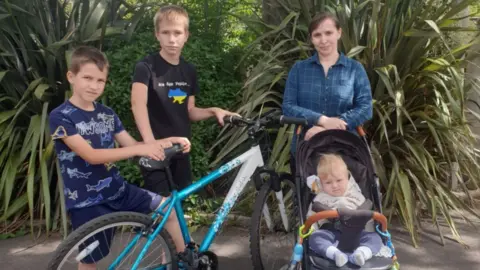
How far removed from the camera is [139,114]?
9.38ft

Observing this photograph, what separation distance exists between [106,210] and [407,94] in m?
3.08

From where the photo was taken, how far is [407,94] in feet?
14.6

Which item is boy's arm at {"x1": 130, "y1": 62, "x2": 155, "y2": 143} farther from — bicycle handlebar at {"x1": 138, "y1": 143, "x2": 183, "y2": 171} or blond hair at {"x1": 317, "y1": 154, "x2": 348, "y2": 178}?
blond hair at {"x1": 317, "y1": 154, "x2": 348, "y2": 178}

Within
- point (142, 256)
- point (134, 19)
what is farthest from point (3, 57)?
point (142, 256)

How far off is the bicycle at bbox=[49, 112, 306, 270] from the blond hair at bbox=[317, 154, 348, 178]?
0.29 m

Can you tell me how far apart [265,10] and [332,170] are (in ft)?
9.71

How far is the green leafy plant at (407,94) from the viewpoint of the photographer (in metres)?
4.08

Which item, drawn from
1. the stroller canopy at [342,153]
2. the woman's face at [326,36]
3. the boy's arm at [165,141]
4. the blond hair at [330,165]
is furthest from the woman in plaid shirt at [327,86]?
the boy's arm at [165,141]

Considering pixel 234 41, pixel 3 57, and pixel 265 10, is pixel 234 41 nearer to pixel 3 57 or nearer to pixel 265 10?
pixel 265 10

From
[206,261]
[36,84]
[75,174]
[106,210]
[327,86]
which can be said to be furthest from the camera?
[36,84]

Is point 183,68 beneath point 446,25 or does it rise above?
beneath

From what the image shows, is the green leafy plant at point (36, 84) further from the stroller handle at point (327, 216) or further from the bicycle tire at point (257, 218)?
the stroller handle at point (327, 216)

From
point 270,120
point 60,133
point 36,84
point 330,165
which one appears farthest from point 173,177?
point 36,84

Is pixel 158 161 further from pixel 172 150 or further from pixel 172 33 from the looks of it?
pixel 172 33
